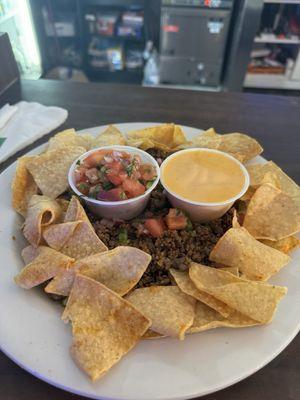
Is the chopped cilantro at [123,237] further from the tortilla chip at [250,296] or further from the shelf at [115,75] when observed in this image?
the shelf at [115,75]

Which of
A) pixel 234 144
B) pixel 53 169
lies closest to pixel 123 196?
pixel 53 169

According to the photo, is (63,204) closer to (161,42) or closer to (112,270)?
(112,270)

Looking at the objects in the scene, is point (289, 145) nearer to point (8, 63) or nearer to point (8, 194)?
point (8, 194)

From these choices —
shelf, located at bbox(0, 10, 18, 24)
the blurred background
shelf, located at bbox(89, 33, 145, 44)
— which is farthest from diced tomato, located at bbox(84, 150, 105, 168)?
shelf, located at bbox(89, 33, 145, 44)

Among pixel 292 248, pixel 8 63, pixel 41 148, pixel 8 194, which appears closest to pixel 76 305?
pixel 8 194

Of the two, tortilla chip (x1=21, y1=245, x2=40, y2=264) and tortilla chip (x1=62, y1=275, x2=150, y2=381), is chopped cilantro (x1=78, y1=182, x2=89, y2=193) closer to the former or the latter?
tortilla chip (x1=21, y1=245, x2=40, y2=264)

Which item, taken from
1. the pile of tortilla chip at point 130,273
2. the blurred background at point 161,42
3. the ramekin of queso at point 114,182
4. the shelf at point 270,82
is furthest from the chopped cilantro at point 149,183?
the shelf at point 270,82
